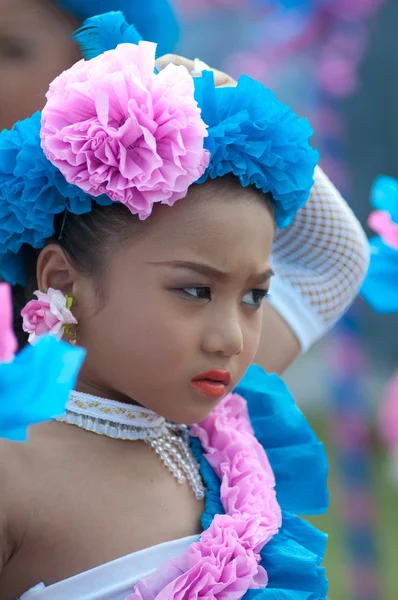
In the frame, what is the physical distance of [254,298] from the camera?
146 centimetres

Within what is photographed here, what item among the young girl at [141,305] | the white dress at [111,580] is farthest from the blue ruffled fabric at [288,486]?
the white dress at [111,580]

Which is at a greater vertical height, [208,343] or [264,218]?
[264,218]

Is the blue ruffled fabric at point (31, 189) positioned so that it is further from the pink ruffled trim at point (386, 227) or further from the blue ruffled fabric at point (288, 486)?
the pink ruffled trim at point (386, 227)

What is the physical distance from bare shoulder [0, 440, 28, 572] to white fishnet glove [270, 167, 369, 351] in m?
0.67

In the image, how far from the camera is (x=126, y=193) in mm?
1340

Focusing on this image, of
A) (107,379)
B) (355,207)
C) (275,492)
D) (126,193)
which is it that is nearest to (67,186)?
(126,193)

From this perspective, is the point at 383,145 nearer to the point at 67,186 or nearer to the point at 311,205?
the point at 311,205

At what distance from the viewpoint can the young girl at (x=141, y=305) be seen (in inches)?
52.1

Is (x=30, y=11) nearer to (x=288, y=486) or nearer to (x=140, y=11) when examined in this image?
(x=140, y=11)

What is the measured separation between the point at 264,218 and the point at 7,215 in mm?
369

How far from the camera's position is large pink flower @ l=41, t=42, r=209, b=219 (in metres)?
1.32

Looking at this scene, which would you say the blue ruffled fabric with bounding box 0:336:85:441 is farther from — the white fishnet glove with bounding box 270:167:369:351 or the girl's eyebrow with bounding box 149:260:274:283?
the white fishnet glove with bounding box 270:167:369:351

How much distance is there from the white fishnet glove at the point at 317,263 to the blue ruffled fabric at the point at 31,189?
55 centimetres

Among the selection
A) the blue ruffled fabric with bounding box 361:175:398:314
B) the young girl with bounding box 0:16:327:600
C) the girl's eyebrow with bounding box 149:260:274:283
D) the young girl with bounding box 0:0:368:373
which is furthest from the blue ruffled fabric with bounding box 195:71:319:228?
the blue ruffled fabric with bounding box 361:175:398:314
